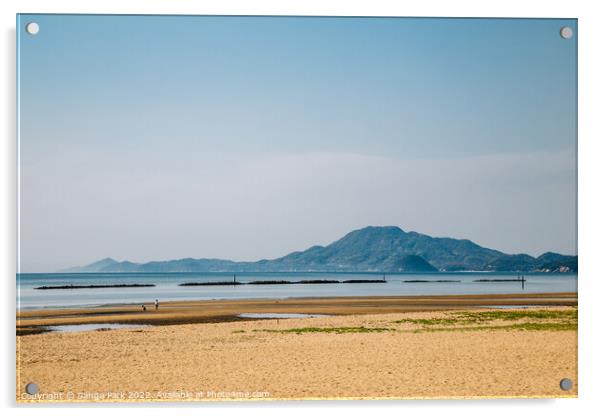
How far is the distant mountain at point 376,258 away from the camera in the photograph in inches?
290

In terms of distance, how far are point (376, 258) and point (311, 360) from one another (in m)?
1.94

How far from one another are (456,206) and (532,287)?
1801mm

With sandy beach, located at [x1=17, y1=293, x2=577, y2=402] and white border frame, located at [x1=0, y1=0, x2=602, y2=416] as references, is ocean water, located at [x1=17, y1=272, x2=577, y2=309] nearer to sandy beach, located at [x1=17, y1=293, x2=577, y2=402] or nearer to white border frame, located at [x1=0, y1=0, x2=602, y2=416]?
sandy beach, located at [x1=17, y1=293, x2=577, y2=402]

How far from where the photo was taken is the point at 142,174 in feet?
22.5

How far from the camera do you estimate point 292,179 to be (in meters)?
7.20

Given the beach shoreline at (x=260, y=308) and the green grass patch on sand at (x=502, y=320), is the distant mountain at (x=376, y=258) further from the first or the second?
the beach shoreline at (x=260, y=308)

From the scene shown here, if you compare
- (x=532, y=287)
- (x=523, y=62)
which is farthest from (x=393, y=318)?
(x=523, y=62)

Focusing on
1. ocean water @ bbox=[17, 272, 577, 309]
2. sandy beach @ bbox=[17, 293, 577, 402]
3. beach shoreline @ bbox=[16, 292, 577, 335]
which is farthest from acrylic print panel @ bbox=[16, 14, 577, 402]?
beach shoreline @ bbox=[16, 292, 577, 335]

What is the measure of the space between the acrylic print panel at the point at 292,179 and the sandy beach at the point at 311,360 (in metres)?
0.02

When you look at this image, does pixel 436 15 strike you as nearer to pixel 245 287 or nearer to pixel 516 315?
pixel 516 315

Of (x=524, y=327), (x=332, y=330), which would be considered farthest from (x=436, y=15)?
(x=332, y=330)

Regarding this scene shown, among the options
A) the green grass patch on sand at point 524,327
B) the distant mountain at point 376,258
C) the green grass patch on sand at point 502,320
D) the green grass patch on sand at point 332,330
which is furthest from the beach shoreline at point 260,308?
the green grass patch on sand at point 332,330

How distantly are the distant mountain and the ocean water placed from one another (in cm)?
22

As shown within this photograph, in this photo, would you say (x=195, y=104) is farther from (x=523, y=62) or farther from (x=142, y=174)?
(x=523, y=62)
